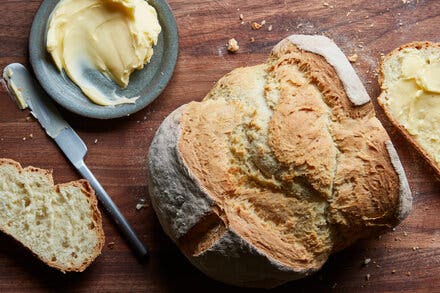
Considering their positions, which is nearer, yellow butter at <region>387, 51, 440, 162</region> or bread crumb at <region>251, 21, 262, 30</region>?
yellow butter at <region>387, 51, 440, 162</region>

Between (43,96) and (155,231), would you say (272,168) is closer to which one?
(155,231)

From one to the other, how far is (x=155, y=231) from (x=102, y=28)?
3.10 feet

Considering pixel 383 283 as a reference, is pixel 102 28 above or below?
above

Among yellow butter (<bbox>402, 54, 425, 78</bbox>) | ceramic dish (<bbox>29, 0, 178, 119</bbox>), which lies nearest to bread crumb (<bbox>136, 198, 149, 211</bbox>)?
ceramic dish (<bbox>29, 0, 178, 119</bbox>)

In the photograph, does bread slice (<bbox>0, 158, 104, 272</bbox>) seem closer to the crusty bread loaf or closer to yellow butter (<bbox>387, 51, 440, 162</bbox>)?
the crusty bread loaf

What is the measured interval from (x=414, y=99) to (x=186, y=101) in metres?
1.03

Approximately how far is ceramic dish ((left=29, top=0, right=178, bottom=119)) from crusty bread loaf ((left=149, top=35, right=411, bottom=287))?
13.7 inches

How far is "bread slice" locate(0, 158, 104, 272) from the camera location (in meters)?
3.11

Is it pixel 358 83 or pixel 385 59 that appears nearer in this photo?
pixel 358 83

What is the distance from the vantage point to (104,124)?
10.6ft

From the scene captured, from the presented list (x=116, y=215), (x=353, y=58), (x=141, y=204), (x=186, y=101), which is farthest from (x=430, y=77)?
(x=116, y=215)

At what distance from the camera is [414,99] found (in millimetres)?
3164

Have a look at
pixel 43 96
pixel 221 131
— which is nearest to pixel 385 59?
pixel 221 131

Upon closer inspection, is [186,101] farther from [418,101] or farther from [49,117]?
[418,101]
